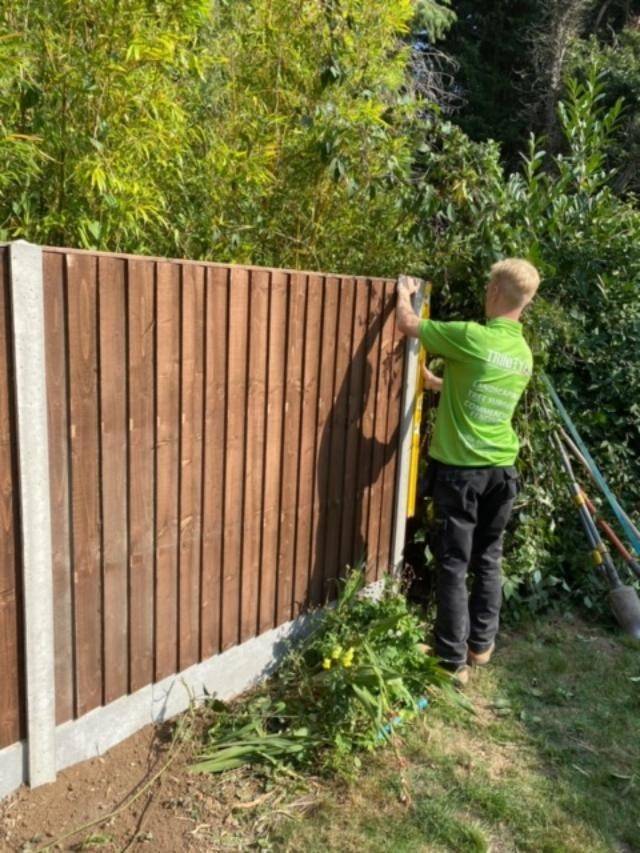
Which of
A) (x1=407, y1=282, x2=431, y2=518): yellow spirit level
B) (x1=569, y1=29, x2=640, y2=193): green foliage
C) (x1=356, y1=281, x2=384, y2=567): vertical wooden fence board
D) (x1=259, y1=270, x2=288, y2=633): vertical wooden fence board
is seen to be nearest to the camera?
(x1=259, y1=270, x2=288, y2=633): vertical wooden fence board

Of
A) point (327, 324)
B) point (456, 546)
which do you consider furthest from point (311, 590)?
point (327, 324)

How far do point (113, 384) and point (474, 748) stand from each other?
2176 mm

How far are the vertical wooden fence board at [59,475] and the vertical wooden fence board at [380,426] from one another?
1.86 meters

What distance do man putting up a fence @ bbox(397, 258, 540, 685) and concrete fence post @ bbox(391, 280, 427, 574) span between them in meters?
0.30

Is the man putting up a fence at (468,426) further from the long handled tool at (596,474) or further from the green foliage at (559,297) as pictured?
the long handled tool at (596,474)

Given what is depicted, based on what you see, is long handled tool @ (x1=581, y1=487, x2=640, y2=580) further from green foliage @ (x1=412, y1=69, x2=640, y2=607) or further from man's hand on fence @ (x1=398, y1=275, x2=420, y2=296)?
man's hand on fence @ (x1=398, y1=275, x2=420, y2=296)

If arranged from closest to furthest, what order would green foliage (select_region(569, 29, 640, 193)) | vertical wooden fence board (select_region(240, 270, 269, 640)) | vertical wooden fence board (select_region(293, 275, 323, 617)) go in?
vertical wooden fence board (select_region(240, 270, 269, 640)) < vertical wooden fence board (select_region(293, 275, 323, 617)) < green foliage (select_region(569, 29, 640, 193))

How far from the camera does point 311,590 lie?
147 inches

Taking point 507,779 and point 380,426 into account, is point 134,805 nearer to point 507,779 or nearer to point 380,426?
point 507,779

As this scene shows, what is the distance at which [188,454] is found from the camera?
9.66 feet

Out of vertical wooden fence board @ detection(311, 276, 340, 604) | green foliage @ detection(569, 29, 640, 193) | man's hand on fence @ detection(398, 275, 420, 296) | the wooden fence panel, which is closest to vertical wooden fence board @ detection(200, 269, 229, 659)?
the wooden fence panel

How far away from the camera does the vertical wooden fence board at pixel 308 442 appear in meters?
3.43

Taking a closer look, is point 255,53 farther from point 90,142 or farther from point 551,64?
point 551,64

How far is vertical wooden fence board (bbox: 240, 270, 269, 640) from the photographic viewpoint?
123 inches
